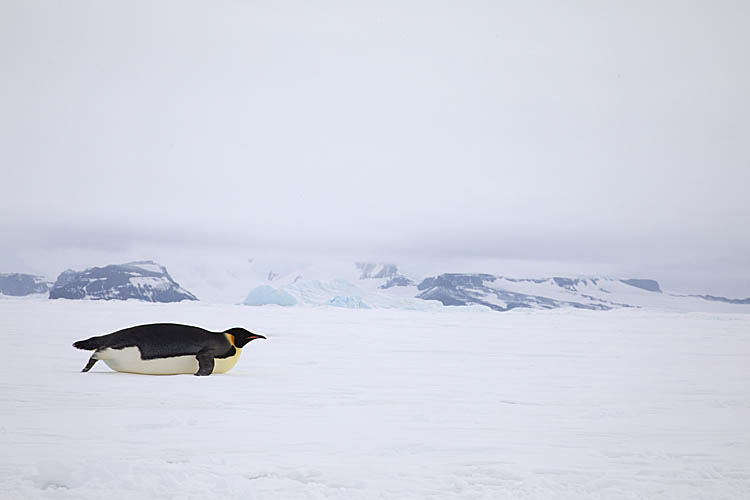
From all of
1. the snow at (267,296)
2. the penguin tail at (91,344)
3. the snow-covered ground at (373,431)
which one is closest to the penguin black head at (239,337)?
the snow-covered ground at (373,431)

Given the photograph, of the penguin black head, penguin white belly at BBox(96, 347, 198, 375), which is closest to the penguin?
penguin white belly at BBox(96, 347, 198, 375)

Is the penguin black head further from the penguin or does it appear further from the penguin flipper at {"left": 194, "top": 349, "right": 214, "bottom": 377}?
the penguin flipper at {"left": 194, "top": 349, "right": 214, "bottom": 377}

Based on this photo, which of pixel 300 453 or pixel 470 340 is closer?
pixel 300 453

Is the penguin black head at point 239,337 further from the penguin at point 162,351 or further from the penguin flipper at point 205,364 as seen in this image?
the penguin flipper at point 205,364

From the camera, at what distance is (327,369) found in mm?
7660

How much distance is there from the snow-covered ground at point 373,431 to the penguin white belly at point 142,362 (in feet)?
0.72

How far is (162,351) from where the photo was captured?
6.81 meters

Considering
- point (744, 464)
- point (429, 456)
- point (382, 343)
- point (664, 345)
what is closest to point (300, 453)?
point (429, 456)

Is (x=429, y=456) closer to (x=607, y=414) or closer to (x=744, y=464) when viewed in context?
(x=744, y=464)

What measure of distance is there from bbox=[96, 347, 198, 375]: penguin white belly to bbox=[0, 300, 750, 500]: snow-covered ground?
220 mm

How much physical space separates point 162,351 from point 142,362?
200mm

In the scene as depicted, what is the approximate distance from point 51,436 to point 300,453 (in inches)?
53.7

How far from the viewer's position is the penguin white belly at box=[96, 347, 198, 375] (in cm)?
681

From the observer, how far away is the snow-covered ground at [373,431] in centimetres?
332
